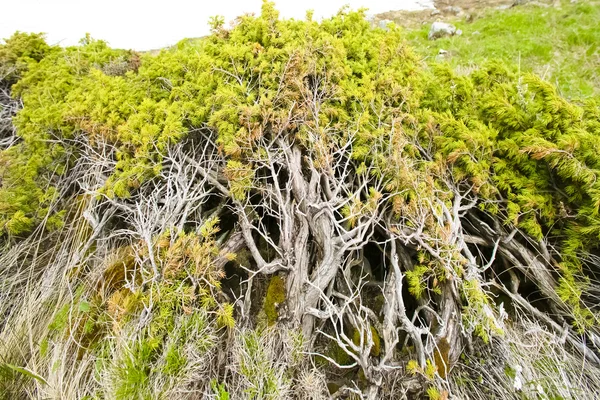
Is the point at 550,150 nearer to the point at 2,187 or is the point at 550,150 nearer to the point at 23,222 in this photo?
the point at 23,222

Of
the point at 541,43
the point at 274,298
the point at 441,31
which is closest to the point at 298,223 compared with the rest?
the point at 274,298

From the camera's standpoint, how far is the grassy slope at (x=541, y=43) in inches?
204

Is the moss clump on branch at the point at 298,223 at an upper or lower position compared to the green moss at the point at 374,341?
upper

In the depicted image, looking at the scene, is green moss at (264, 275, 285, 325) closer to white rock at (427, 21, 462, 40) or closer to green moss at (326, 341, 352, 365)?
green moss at (326, 341, 352, 365)

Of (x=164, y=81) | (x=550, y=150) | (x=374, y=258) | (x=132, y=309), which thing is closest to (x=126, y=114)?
(x=164, y=81)

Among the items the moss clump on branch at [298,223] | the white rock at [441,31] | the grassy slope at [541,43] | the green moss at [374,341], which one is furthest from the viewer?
the white rock at [441,31]

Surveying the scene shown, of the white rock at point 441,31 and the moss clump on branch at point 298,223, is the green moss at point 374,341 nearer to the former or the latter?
the moss clump on branch at point 298,223

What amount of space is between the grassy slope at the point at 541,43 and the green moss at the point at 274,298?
14.7ft

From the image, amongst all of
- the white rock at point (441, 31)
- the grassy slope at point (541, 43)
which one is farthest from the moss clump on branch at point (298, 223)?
the white rock at point (441, 31)

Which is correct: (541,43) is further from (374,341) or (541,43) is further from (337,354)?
(337,354)

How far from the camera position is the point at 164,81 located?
368cm

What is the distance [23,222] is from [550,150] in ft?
13.6

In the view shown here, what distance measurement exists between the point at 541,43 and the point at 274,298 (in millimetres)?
6435

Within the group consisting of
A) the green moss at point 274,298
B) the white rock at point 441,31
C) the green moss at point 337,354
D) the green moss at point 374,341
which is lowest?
the green moss at point 337,354
